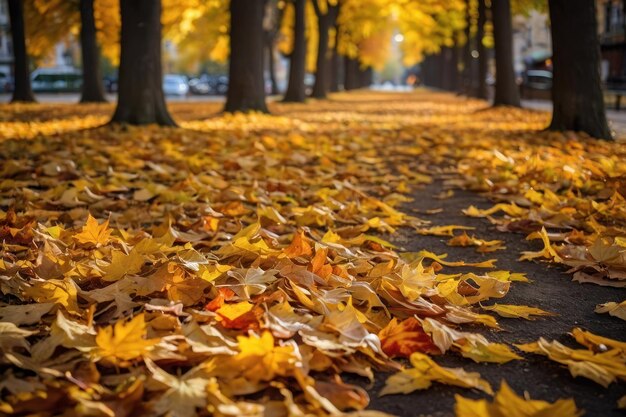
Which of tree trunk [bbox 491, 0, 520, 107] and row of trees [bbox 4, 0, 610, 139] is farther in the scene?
tree trunk [bbox 491, 0, 520, 107]

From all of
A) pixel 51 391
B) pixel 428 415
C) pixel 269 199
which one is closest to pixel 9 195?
pixel 269 199

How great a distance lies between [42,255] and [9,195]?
2.10 m

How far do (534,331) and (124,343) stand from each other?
4.73ft

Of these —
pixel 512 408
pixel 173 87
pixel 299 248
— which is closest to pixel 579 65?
pixel 299 248

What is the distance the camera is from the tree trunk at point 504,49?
17.4 m

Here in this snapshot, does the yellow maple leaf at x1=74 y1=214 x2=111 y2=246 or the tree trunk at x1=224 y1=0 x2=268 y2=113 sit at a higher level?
the tree trunk at x1=224 y1=0 x2=268 y2=113

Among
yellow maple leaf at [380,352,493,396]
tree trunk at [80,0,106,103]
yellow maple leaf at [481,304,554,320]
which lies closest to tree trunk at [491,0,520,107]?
tree trunk at [80,0,106,103]

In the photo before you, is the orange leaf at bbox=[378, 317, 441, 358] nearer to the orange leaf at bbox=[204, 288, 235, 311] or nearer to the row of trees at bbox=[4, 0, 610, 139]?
the orange leaf at bbox=[204, 288, 235, 311]

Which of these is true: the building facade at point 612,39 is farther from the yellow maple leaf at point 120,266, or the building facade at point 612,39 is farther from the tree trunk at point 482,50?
the yellow maple leaf at point 120,266

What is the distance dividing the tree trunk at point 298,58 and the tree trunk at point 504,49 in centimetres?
655

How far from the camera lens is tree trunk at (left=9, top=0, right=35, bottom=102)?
22.0 meters

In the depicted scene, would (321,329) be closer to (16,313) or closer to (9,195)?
(16,313)

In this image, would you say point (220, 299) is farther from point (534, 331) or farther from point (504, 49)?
point (504, 49)

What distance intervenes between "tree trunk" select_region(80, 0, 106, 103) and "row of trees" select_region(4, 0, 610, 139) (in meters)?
0.04
